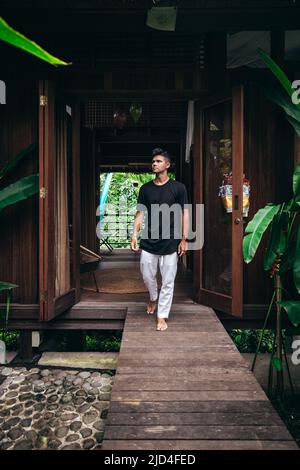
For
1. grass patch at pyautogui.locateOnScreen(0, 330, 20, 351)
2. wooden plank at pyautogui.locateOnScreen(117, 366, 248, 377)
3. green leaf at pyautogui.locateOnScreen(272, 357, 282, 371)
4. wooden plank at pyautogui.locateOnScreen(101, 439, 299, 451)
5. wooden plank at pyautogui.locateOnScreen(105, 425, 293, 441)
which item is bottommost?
grass patch at pyautogui.locateOnScreen(0, 330, 20, 351)

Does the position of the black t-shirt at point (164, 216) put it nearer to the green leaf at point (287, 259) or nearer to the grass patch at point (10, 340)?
the green leaf at point (287, 259)

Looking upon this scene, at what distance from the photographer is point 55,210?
13.1ft

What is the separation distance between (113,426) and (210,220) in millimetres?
2683

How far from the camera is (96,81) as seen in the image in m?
3.93

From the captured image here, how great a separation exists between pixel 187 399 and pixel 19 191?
2.51 metres

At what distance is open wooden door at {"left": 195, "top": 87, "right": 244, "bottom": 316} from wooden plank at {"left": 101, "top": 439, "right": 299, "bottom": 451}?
1.93 meters

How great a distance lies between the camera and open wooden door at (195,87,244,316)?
3691mm

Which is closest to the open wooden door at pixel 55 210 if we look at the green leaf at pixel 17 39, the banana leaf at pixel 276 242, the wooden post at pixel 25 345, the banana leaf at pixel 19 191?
the banana leaf at pixel 19 191

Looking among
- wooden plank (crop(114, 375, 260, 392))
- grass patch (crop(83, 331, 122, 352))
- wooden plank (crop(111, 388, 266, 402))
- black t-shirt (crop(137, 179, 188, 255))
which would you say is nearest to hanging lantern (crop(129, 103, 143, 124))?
black t-shirt (crop(137, 179, 188, 255))

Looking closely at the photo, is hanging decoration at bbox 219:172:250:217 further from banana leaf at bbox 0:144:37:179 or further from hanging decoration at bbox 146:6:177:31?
banana leaf at bbox 0:144:37:179

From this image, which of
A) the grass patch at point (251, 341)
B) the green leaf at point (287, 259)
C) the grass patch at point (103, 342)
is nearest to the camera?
the green leaf at point (287, 259)

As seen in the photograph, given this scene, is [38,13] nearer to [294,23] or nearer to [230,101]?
[230,101]

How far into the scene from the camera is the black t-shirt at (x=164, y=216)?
352 centimetres

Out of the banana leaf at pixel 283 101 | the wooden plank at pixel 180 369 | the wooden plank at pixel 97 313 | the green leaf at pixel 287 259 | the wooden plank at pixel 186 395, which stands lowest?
the wooden plank at pixel 186 395
